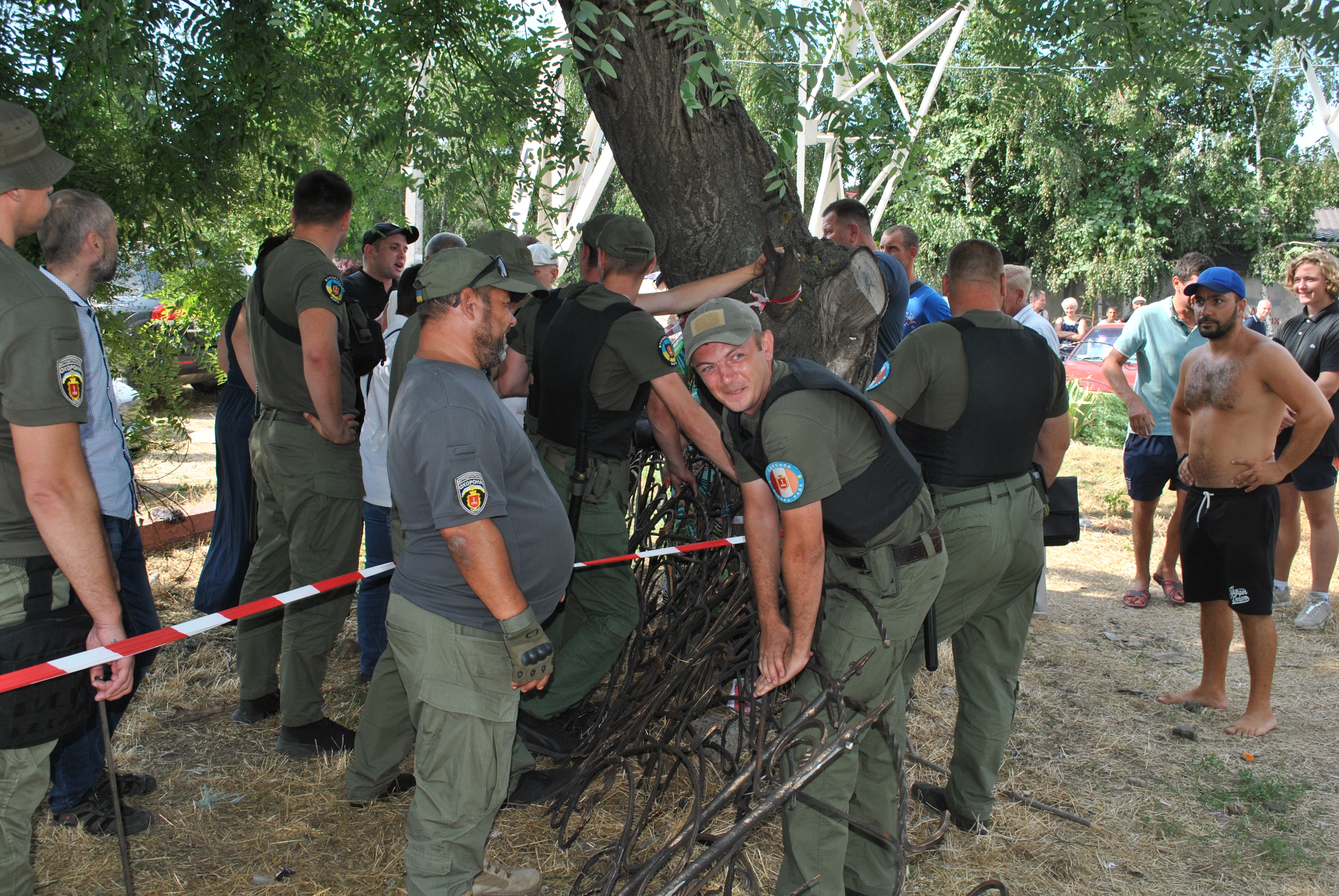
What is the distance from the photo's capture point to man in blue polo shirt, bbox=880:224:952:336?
5383mm

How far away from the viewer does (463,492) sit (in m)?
2.14

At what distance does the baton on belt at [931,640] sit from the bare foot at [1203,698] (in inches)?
87.3

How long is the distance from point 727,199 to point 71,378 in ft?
8.07

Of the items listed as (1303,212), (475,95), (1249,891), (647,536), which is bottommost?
(1249,891)

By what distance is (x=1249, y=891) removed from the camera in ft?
9.79

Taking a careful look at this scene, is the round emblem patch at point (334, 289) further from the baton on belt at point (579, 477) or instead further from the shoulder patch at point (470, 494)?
the shoulder patch at point (470, 494)

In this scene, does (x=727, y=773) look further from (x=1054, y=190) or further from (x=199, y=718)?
(x=1054, y=190)

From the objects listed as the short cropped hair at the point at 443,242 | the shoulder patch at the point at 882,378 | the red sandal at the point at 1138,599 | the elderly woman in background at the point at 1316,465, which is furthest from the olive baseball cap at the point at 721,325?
the red sandal at the point at 1138,599

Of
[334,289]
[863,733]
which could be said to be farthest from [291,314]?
[863,733]

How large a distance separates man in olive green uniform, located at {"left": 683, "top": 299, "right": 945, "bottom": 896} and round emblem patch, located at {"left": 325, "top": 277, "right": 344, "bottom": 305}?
162cm

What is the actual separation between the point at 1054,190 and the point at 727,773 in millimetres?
24938

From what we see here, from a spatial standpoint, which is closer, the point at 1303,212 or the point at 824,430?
the point at 824,430

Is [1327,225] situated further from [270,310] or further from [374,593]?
[270,310]

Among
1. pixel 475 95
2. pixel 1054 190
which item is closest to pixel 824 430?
pixel 475 95
